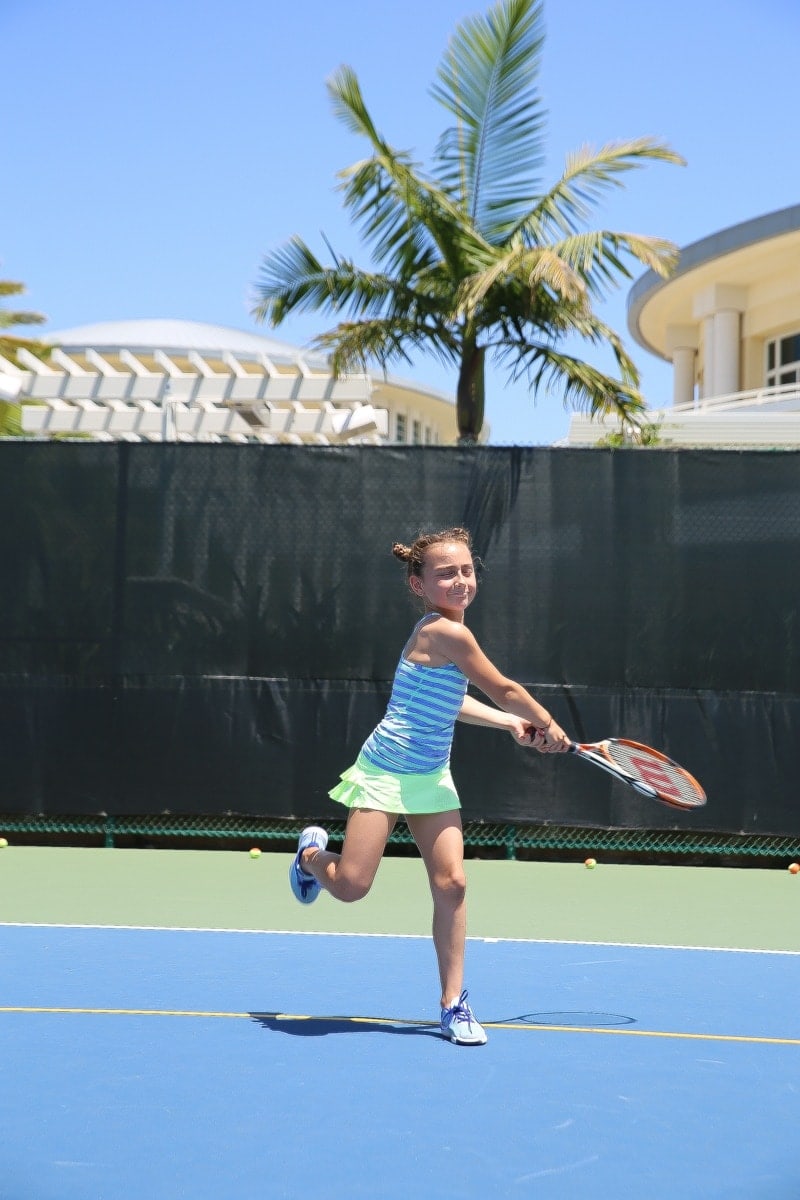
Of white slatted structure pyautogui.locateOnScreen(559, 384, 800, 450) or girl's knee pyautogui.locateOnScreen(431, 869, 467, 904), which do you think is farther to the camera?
white slatted structure pyautogui.locateOnScreen(559, 384, 800, 450)

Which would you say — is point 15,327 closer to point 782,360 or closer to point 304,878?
point 782,360

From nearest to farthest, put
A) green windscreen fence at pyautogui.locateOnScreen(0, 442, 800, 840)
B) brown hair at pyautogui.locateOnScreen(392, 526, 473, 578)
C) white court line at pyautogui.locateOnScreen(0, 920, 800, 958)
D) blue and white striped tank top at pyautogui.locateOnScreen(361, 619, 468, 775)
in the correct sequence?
blue and white striped tank top at pyautogui.locateOnScreen(361, 619, 468, 775)
brown hair at pyautogui.locateOnScreen(392, 526, 473, 578)
white court line at pyautogui.locateOnScreen(0, 920, 800, 958)
green windscreen fence at pyautogui.locateOnScreen(0, 442, 800, 840)

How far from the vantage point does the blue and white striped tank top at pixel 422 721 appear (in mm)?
4465

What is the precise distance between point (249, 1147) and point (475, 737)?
4.63 m

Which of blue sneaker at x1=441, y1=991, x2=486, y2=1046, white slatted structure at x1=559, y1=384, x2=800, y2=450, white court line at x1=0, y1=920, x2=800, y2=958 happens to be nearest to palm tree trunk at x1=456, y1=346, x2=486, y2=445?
white court line at x1=0, y1=920, x2=800, y2=958

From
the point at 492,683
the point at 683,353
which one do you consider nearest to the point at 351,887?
the point at 492,683

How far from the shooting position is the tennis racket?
4.68m

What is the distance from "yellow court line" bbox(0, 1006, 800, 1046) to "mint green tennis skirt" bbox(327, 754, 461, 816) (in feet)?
2.23

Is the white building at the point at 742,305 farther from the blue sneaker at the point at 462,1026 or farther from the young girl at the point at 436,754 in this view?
the blue sneaker at the point at 462,1026

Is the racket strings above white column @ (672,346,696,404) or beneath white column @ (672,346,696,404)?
beneath

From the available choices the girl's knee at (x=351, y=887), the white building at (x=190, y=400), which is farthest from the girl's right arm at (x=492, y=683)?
the white building at (x=190, y=400)

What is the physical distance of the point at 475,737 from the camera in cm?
787

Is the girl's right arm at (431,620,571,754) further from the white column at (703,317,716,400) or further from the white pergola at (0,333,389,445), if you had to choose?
the white column at (703,317,716,400)

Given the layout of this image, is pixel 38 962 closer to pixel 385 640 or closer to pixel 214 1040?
pixel 214 1040
